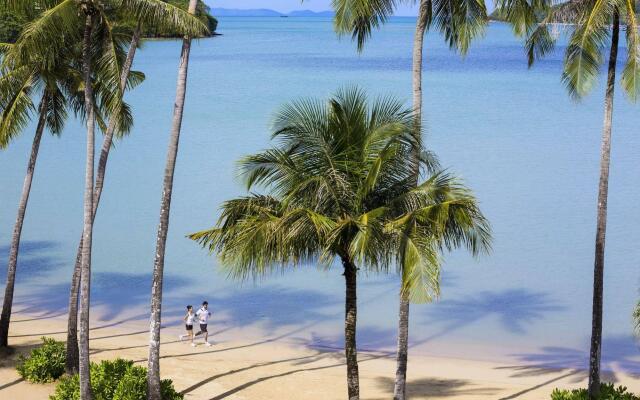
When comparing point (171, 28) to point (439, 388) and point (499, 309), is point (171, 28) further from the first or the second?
point (499, 309)

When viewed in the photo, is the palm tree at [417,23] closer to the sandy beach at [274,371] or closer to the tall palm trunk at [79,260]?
the sandy beach at [274,371]

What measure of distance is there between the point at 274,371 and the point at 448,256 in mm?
15543

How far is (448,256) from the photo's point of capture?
125ft

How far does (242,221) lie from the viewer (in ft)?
55.0

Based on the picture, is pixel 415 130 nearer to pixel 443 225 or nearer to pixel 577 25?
pixel 443 225

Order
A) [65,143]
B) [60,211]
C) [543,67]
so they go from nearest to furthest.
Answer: [60,211], [65,143], [543,67]

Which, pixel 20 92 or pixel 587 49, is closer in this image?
pixel 587 49

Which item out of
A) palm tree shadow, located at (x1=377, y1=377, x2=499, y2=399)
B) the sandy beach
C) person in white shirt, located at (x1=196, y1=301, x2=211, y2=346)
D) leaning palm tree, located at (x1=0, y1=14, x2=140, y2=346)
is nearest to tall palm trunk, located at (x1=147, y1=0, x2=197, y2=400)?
the sandy beach

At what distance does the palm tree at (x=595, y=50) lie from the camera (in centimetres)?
1812

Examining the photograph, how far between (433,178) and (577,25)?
456cm

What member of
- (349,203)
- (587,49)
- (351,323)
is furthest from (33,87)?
(587,49)

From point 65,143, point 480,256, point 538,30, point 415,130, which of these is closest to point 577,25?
point 538,30

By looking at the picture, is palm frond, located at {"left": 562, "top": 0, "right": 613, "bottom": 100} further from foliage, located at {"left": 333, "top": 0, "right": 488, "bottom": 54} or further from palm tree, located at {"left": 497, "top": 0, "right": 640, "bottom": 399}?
foliage, located at {"left": 333, "top": 0, "right": 488, "bottom": 54}

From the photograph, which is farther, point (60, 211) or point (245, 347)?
point (60, 211)
